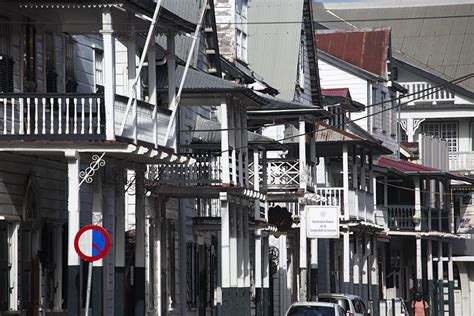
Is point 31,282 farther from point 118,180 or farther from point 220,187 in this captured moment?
→ point 220,187

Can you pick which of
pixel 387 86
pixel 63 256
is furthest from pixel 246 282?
pixel 387 86

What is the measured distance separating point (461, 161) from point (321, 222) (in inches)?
1376

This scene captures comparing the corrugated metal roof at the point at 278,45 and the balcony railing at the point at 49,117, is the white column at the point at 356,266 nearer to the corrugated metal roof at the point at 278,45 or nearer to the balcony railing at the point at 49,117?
the corrugated metal roof at the point at 278,45

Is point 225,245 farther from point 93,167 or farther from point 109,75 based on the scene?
point 109,75

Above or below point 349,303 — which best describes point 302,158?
above

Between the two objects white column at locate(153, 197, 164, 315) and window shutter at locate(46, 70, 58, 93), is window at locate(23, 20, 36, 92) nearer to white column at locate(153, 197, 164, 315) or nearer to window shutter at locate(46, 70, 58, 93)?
Answer: window shutter at locate(46, 70, 58, 93)

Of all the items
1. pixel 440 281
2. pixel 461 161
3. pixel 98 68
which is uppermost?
pixel 461 161

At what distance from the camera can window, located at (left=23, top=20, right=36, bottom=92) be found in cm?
3000

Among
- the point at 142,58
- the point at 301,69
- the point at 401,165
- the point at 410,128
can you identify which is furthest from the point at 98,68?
the point at 410,128

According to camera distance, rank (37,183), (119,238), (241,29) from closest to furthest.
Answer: (37,183)
(119,238)
(241,29)

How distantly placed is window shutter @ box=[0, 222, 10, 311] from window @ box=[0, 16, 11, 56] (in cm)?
328

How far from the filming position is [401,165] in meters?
67.2

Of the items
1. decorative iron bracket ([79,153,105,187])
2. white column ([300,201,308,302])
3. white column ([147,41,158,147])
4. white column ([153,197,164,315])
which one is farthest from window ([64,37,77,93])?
white column ([300,201,308,302])

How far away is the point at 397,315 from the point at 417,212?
6.60m
